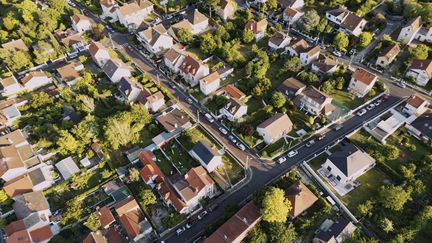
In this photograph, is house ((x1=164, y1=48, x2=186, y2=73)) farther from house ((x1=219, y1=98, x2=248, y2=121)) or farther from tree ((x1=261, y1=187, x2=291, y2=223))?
tree ((x1=261, y1=187, x2=291, y2=223))

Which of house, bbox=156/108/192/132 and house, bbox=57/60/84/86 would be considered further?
house, bbox=57/60/84/86

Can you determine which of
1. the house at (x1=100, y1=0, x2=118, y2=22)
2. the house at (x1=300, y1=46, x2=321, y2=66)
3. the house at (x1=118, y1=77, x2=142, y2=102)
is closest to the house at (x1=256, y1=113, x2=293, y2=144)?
A: the house at (x1=300, y1=46, x2=321, y2=66)

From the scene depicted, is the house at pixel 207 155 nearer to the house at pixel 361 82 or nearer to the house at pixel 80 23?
the house at pixel 361 82

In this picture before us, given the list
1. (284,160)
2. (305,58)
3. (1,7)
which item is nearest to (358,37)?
(305,58)

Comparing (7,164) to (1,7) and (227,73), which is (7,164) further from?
(1,7)

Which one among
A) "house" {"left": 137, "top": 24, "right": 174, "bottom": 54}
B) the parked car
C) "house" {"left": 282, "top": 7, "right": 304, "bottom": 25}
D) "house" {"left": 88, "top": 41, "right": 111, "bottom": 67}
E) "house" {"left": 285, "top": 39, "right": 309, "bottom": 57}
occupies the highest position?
"house" {"left": 88, "top": 41, "right": 111, "bottom": 67}

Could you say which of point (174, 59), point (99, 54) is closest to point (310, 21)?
point (174, 59)

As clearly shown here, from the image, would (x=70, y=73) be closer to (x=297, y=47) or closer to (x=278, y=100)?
(x=278, y=100)
